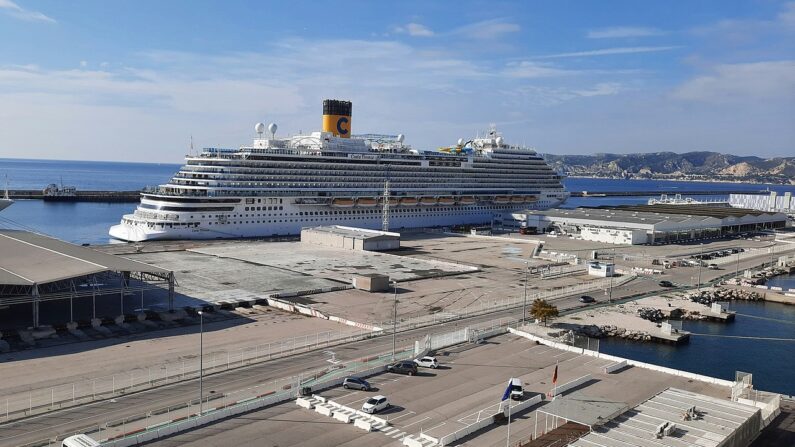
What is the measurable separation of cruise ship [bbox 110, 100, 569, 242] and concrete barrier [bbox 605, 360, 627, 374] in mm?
49088

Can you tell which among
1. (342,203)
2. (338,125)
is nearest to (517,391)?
(342,203)

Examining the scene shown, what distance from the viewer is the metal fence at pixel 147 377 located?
21344 millimetres

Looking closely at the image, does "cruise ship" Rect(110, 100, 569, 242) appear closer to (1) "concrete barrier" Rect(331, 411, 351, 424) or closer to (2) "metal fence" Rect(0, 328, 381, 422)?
(2) "metal fence" Rect(0, 328, 381, 422)

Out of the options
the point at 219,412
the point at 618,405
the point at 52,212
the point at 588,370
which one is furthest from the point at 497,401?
the point at 52,212

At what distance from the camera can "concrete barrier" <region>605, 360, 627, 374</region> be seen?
26134mm

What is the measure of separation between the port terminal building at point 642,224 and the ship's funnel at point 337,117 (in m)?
27.7

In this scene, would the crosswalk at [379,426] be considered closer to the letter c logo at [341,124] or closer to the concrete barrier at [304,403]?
the concrete barrier at [304,403]

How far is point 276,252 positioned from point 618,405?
1717 inches

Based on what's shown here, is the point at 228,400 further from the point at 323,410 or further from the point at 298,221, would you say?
the point at 298,221

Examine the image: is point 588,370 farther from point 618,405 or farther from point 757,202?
point 757,202

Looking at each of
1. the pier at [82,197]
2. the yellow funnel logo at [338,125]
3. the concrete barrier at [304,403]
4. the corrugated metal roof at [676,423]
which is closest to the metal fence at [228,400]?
the concrete barrier at [304,403]

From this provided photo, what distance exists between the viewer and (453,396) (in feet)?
74.1

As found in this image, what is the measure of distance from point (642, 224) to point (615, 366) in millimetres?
53827

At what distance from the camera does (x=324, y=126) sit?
3418 inches
